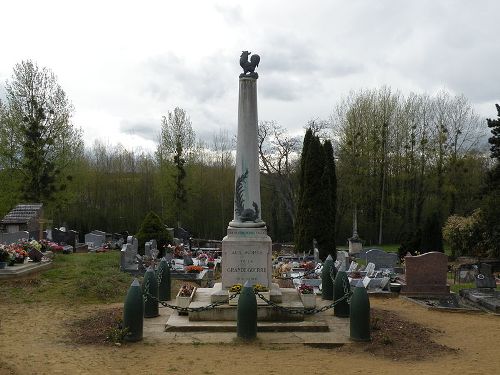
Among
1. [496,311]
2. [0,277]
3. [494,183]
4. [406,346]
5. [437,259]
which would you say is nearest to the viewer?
[406,346]

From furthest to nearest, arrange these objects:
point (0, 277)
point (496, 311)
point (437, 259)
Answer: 1. point (437, 259)
2. point (0, 277)
3. point (496, 311)

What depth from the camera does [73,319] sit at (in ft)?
38.5

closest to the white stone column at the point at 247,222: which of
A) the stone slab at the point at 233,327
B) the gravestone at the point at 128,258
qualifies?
the stone slab at the point at 233,327

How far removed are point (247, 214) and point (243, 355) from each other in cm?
380

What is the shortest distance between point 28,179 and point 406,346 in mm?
29172

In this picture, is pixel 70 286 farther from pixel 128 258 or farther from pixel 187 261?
pixel 187 261

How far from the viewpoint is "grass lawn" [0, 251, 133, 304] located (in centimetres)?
1402

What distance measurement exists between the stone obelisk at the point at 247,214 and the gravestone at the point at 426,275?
6656 millimetres

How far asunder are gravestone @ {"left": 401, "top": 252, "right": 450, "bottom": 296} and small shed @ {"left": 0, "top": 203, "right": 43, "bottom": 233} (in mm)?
16335

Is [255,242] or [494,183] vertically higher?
[494,183]

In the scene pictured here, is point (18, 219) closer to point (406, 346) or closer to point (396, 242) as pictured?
point (406, 346)

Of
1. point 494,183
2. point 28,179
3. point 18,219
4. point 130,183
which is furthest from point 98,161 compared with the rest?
point 494,183

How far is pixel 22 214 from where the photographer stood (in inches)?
942

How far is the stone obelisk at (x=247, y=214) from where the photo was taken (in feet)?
37.3
